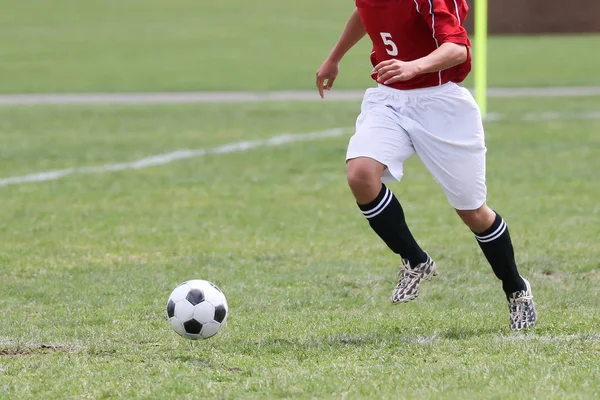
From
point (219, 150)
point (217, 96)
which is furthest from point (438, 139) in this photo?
point (217, 96)

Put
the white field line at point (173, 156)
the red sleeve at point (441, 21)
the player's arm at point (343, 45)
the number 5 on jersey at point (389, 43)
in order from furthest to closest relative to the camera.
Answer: the white field line at point (173, 156) < the player's arm at point (343, 45) < the number 5 on jersey at point (389, 43) < the red sleeve at point (441, 21)

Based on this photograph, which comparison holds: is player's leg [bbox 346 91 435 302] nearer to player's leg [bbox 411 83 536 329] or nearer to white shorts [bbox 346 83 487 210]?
white shorts [bbox 346 83 487 210]

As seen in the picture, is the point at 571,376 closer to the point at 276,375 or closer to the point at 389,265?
the point at 276,375

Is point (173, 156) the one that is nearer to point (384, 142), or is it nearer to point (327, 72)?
point (327, 72)

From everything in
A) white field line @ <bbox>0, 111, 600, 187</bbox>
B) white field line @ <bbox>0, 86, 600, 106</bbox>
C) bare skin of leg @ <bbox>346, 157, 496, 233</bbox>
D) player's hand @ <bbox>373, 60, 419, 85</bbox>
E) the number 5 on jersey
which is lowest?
white field line @ <bbox>0, 86, 600, 106</bbox>

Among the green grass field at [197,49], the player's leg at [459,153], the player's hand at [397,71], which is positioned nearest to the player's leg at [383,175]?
the player's leg at [459,153]

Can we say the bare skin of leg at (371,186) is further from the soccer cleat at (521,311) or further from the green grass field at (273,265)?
the green grass field at (273,265)

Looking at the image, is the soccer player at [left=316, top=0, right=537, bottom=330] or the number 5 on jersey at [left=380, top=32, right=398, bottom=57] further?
the number 5 on jersey at [left=380, top=32, right=398, bottom=57]

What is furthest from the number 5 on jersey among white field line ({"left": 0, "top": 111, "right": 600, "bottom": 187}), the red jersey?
white field line ({"left": 0, "top": 111, "right": 600, "bottom": 187})

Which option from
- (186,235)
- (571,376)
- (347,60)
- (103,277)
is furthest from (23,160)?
(347,60)

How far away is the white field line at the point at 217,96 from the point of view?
22.2 meters

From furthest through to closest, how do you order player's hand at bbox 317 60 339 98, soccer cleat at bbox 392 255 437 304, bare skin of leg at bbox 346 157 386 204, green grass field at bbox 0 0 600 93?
green grass field at bbox 0 0 600 93, player's hand at bbox 317 60 339 98, soccer cleat at bbox 392 255 437 304, bare skin of leg at bbox 346 157 386 204

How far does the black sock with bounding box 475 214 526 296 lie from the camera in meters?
5.89

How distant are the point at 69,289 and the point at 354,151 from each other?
2.25 metres
